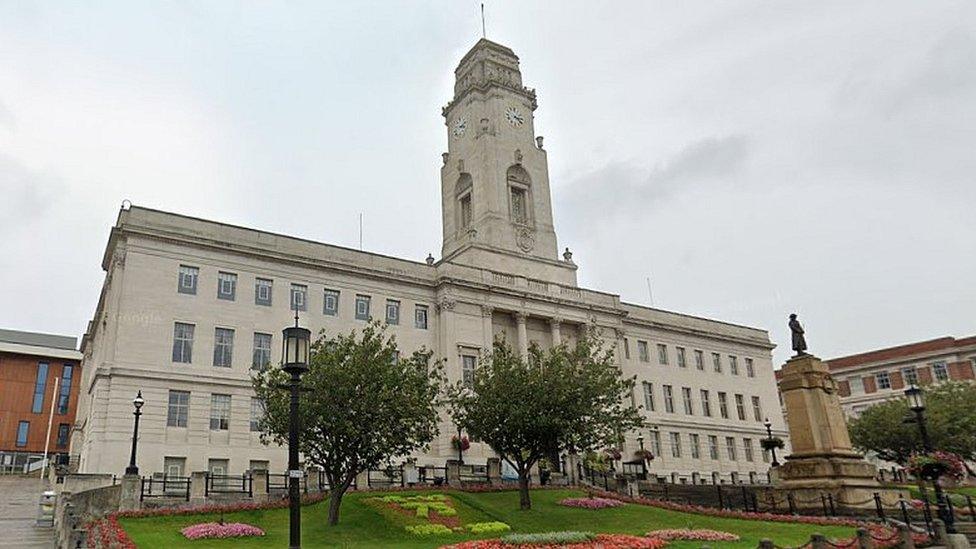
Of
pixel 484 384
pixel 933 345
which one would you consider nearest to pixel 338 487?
pixel 484 384

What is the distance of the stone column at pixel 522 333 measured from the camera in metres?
54.0

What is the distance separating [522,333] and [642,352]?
14.6 meters

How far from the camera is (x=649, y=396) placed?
63.0 m

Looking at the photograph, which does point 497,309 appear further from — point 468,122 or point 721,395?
point 721,395

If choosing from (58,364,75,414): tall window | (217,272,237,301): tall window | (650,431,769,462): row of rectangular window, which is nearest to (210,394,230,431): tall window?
(217,272,237,301): tall window

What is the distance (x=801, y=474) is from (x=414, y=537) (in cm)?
1814

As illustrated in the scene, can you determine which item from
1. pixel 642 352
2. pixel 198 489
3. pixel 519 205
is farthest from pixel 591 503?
pixel 519 205

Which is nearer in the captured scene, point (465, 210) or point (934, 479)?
point (934, 479)

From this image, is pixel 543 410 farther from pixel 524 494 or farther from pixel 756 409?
pixel 756 409

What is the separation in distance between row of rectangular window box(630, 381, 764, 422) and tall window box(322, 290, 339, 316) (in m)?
24.6

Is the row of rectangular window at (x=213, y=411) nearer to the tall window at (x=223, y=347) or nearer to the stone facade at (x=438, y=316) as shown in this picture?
the stone facade at (x=438, y=316)

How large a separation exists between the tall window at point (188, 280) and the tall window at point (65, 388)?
47175 mm

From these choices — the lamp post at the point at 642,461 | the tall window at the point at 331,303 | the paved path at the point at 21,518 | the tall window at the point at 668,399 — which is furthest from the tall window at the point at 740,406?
the paved path at the point at 21,518

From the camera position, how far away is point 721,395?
68.8m
